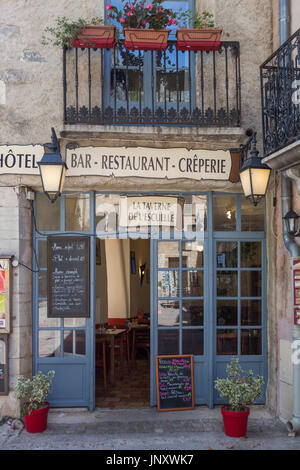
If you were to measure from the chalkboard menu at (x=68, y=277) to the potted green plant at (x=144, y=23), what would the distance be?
2.62 metres

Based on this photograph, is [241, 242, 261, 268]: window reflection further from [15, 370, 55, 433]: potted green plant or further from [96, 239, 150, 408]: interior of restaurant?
[15, 370, 55, 433]: potted green plant

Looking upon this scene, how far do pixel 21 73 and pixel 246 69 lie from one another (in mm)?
2995

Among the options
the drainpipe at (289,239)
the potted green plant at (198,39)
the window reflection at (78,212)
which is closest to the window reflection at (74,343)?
the window reflection at (78,212)

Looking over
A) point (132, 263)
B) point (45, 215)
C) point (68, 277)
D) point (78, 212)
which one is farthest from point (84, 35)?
point (132, 263)

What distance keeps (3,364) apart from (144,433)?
1.94m

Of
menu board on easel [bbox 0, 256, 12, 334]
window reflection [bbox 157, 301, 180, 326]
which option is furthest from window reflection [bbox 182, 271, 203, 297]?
menu board on easel [bbox 0, 256, 12, 334]

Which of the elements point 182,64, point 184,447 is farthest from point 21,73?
point 184,447

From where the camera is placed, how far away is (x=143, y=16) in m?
5.41

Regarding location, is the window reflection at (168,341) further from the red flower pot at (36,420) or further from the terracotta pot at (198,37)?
the terracotta pot at (198,37)

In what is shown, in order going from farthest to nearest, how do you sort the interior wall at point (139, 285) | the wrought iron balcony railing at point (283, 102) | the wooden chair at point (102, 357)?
the interior wall at point (139, 285) < the wooden chair at point (102, 357) < the wrought iron balcony railing at point (283, 102)

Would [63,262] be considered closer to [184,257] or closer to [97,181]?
[97,181]

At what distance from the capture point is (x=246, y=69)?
225 inches

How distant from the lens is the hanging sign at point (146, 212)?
591 cm

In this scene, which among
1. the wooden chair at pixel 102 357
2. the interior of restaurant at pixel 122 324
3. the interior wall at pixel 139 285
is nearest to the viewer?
the interior of restaurant at pixel 122 324
